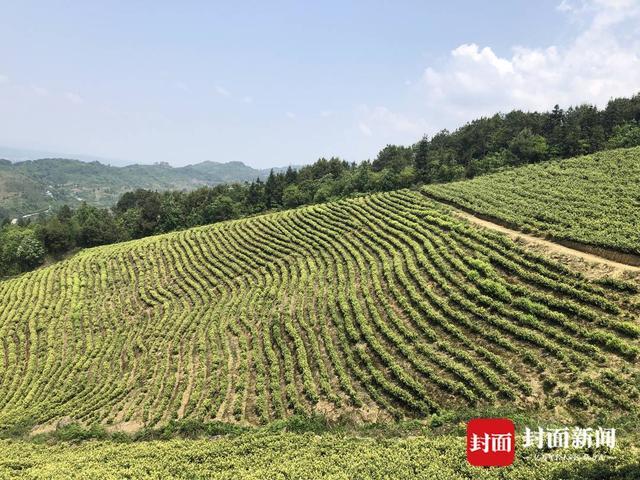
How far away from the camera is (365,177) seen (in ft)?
264

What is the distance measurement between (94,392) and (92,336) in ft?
29.6

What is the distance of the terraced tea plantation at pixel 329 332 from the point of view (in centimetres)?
1905

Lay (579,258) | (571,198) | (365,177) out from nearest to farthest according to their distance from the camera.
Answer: (579,258)
(571,198)
(365,177)

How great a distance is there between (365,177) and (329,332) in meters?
58.6

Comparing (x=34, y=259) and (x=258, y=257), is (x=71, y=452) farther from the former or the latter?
(x=34, y=259)

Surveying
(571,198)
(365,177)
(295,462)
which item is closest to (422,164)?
(365,177)

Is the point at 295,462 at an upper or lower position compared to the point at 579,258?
lower

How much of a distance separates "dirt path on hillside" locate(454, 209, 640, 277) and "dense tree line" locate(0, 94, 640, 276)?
38.9 meters

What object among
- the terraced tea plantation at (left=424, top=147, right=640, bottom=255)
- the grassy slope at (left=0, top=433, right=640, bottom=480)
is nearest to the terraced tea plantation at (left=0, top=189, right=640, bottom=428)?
the grassy slope at (left=0, top=433, right=640, bottom=480)

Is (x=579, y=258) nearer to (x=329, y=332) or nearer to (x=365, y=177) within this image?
(x=329, y=332)

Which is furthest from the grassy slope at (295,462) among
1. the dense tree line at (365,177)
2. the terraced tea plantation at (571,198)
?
the dense tree line at (365,177)

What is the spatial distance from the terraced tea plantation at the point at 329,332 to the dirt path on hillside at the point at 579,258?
1.40 m

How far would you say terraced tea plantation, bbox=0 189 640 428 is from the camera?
62.5 ft

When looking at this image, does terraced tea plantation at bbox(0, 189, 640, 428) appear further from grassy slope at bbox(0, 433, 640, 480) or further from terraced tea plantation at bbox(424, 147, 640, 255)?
terraced tea plantation at bbox(424, 147, 640, 255)
